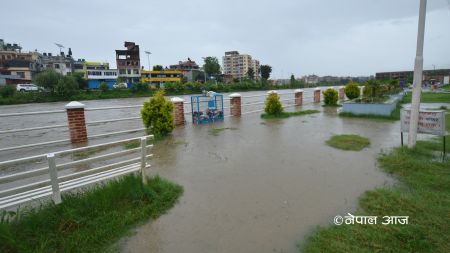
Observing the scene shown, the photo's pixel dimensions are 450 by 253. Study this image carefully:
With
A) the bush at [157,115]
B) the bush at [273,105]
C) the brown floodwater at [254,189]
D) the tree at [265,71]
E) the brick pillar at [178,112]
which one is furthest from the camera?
the tree at [265,71]

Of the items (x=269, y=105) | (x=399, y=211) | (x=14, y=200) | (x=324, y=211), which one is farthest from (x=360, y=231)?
(x=269, y=105)

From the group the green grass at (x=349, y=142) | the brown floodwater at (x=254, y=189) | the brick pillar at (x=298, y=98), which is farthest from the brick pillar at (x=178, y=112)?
Result: the brick pillar at (x=298, y=98)

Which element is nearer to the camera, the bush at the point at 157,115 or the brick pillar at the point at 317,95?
the bush at the point at 157,115

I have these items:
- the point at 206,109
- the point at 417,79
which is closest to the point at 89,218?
the point at 417,79

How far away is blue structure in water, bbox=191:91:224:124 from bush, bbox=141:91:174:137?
8.76ft

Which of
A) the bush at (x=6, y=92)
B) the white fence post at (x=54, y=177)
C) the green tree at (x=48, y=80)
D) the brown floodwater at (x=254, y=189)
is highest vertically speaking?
the green tree at (x=48, y=80)

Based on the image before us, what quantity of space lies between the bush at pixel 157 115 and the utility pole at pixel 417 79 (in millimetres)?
6079

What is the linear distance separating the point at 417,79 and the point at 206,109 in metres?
7.29

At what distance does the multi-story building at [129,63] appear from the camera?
6738 cm

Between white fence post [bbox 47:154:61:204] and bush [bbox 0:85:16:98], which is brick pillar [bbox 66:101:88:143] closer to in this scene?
white fence post [bbox 47:154:61:204]

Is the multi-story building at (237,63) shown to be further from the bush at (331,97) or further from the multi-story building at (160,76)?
the bush at (331,97)

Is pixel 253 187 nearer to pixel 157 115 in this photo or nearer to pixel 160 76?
pixel 157 115

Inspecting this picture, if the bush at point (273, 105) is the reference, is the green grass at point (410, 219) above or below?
below

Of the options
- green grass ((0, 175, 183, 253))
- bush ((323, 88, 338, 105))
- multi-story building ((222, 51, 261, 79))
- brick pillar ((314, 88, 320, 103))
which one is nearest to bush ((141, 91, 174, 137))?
green grass ((0, 175, 183, 253))
